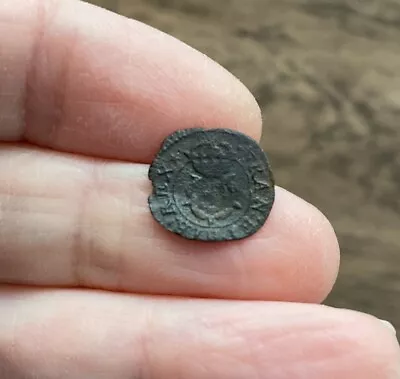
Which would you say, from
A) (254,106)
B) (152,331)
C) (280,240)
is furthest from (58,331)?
(254,106)

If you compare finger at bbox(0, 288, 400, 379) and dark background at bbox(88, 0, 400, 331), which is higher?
dark background at bbox(88, 0, 400, 331)

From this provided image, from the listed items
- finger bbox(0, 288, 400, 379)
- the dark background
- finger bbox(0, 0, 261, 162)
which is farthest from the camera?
the dark background

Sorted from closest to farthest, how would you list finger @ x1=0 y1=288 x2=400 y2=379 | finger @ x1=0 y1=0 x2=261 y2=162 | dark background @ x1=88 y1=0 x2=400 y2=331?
finger @ x1=0 y1=288 x2=400 y2=379 → finger @ x1=0 y1=0 x2=261 y2=162 → dark background @ x1=88 y1=0 x2=400 y2=331

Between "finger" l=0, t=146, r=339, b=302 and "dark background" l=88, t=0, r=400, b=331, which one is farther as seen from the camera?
"dark background" l=88, t=0, r=400, b=331

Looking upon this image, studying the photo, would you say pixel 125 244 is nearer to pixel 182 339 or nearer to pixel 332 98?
pixel 182 339

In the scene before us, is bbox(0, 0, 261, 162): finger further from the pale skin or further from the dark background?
the dark background

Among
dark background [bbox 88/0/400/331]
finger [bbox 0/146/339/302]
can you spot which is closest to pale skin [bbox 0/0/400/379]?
finger [bbox 0/146/339/302]

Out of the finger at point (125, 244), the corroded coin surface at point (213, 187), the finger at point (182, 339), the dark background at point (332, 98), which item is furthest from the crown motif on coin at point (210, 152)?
the dark background at point (332, 98)
